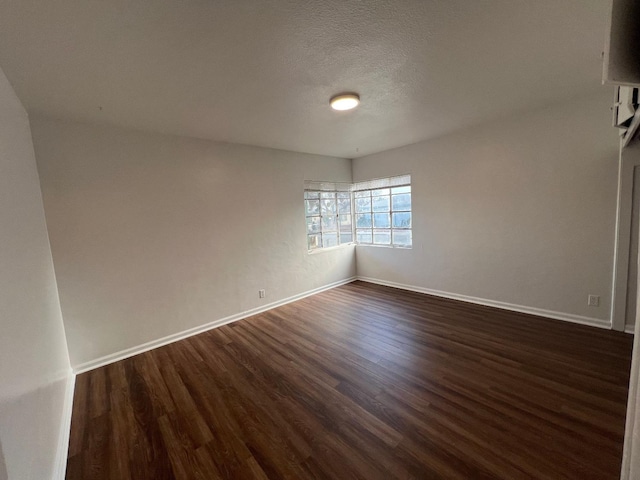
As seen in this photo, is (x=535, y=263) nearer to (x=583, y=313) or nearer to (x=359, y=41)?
(x=583, y=313)

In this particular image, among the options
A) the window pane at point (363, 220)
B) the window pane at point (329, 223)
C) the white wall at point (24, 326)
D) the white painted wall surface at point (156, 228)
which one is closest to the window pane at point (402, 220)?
the window pane at point (363, 220)

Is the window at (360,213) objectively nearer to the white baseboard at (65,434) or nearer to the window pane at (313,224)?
the window pane at (313,224)

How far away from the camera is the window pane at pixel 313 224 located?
4.58m

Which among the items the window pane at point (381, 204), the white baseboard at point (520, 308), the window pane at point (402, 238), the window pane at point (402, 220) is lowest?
the white baseboard at point (520, 308)

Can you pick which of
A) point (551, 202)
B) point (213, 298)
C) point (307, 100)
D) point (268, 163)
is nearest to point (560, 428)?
point (551, 202)

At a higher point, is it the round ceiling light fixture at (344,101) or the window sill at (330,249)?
the round ceiling light fixture at (344,101)

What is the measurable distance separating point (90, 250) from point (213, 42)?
Answer: 2334 mm

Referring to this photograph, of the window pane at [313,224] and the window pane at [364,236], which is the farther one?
the window pane at [364,236]

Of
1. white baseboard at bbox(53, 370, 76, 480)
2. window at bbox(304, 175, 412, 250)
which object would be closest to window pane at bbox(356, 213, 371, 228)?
window at bbox(304, 175, 412, 250)

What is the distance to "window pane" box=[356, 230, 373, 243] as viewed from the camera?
5119mm

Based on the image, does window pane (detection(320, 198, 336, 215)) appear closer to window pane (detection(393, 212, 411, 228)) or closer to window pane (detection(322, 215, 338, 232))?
window pane (detection(322, 215, 338, 232))

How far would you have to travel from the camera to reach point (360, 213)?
17.3ft

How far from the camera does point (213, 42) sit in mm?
1554

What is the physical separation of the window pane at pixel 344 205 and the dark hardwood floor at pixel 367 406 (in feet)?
8.71
